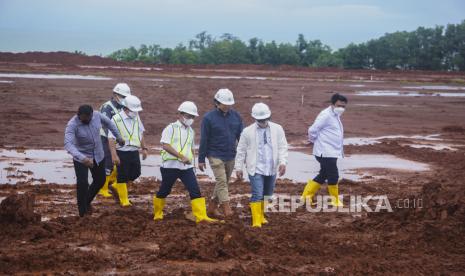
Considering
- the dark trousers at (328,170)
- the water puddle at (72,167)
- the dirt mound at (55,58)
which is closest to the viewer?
the dark trousers at (328,170)

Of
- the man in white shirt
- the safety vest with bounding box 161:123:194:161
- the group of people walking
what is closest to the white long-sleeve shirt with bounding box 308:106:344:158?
the man in white shirt

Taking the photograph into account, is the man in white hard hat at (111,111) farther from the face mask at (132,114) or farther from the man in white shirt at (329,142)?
the man in white shirt at (329,142)

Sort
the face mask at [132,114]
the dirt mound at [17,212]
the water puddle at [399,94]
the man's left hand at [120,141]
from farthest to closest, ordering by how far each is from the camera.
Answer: the water puddle at [399,94], the face mask at [132,114], the man's left hand at [120,141], the dirt mound at [17,212]

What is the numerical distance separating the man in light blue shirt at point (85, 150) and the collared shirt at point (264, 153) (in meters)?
2.17

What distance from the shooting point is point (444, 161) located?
17203 mm

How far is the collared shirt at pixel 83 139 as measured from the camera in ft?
31.7

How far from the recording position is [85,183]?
32.4 feet

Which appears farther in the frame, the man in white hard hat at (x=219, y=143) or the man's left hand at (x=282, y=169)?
the man in white hard hat at (x=219, y=143)

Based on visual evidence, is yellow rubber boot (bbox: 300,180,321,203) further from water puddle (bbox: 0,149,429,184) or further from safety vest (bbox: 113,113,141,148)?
safety vest (bbox: 113,113,141,148)

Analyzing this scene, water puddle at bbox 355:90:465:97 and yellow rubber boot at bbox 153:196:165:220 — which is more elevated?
yellow rubber boot at bbox 153:196:165:220

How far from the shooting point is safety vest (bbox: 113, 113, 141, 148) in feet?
36.3

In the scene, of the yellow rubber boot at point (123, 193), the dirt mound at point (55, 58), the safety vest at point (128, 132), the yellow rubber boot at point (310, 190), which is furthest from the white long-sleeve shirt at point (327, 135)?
the dirt mound at point (55, 58)

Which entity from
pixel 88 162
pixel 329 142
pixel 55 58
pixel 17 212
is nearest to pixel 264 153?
pixel 329 142

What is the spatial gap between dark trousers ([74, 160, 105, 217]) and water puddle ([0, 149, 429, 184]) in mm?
3253
